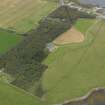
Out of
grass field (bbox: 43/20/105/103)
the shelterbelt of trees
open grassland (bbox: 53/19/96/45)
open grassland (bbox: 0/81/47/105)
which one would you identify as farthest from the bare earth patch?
open grassland (bbox: 0/81/47/105)

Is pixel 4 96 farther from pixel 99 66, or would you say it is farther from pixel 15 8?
pixel 15 8

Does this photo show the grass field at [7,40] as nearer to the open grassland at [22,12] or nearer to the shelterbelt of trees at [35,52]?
the shelterbelt of trees at [35,52]

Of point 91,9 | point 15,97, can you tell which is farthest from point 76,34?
point 15,97

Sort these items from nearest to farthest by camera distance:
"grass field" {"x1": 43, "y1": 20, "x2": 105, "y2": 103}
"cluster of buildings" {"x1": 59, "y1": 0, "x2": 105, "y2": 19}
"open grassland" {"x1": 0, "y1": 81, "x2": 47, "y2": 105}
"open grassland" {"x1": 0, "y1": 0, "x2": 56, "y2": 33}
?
"open grassland" {"x1": 0, "y1": 81, "x2": 47, "y2": 105}
"grass field" {"x1": 43, "y1": 20, "x2": 105, "y2": 103}
"open grassland" {"x1": 0, "y1": 0, "x2": 56, "y2": 33}
"cluster of buildings" {"x1": 59, "y1": 0, "x2": 105, "y2": 19}

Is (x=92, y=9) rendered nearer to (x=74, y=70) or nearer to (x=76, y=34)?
(x=76, y=34)

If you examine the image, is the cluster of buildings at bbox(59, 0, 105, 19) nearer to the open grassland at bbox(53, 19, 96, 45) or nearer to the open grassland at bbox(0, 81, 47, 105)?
the open grassland at bbox(53, 19, 96, 45)

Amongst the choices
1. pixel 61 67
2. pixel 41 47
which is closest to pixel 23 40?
pixel 41 47
